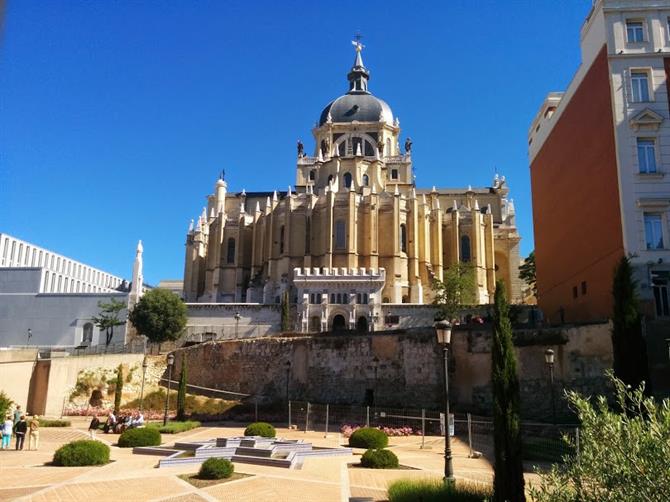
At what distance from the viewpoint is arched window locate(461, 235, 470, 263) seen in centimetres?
6400

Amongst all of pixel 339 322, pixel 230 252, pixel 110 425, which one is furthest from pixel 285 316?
pixel 110 425

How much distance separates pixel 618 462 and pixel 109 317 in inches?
2206

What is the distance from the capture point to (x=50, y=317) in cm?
5950

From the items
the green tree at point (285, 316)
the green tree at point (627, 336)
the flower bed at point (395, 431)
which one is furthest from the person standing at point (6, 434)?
the green tree at point (285, 316)

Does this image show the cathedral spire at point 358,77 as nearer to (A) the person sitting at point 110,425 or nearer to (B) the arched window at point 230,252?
(B) the arched window at point 230,252

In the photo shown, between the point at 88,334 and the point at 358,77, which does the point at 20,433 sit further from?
Answer: the point at 358,77

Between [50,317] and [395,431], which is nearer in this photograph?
[395,431]

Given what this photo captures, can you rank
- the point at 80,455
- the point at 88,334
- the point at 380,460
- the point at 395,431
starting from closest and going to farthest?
the point at 380,460
the point at 80,455
the point at 395,431
the point at 88,334

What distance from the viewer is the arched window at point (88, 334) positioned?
58.5 meters

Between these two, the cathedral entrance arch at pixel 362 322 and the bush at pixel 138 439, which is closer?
the bush at pixel 138 439

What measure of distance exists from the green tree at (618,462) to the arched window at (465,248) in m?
56.7

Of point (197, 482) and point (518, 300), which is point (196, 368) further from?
point (518, 300)

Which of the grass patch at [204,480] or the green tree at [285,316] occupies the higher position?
the green tree at [285,316]

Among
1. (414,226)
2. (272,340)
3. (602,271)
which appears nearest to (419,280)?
(414,226)
